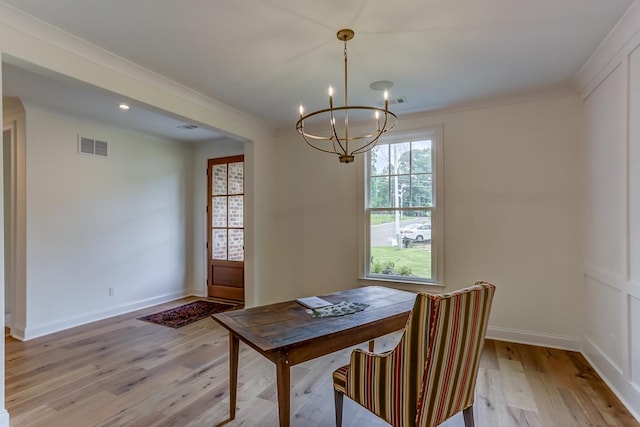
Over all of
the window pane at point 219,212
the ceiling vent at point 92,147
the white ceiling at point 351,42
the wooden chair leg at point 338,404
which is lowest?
the wooden chair leg at point 338,404

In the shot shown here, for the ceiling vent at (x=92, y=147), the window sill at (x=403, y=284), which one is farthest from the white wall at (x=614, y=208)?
the ceiling vent at (x=92, y=147)

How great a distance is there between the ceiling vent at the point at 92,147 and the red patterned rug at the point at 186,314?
2177 millimetres

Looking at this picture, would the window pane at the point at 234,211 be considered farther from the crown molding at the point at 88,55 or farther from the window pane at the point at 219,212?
the crown molding at the point at 88,55

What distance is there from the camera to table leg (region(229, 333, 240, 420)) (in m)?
2.12

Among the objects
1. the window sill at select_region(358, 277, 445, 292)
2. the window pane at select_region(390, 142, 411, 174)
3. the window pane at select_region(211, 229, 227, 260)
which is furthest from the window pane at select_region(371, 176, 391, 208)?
the window pane at select_region(211, 229, 227, 260)

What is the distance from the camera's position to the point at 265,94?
3.42 meters

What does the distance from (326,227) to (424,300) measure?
308 cm

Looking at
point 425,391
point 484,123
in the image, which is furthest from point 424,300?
point 484,123

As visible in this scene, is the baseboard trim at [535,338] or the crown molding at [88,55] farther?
the baseboard trim at [535,338]

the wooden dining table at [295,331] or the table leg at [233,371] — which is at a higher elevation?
the wooden dining table at [295,331]

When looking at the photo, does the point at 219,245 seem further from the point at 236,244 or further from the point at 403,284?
the point at 403,284

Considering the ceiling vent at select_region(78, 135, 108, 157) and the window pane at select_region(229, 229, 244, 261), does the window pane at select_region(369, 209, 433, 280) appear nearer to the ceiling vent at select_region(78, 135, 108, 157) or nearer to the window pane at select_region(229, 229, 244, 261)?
the window pane at select_region(229, 229, 244, 261)

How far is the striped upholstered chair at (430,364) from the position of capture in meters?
1.40

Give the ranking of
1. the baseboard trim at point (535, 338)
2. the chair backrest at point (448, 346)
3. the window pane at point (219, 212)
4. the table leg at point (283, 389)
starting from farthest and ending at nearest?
the window pane at point (219, 212)
the baseboard trim at point (535, 338)
the table leg at point (283, 389)
the chair backrest at point (448, 346)
